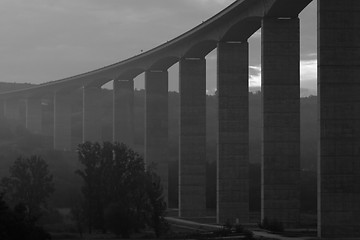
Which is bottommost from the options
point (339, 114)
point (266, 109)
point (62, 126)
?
point (339, 114)

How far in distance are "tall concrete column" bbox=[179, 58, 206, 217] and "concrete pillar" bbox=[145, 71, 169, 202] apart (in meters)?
10.7

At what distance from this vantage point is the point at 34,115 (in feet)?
465

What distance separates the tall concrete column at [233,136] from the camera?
6906cm

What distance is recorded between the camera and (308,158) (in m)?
131

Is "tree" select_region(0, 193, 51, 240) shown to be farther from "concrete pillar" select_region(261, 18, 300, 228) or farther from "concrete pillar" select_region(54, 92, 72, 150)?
"concrete pillar" select_region(54, 92, 72, 150)

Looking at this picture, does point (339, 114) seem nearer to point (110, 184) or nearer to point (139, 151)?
point (110, 184)

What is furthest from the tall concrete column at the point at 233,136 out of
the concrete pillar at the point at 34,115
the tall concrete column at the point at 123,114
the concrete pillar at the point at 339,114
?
the concrete pillar at the point at 34,115

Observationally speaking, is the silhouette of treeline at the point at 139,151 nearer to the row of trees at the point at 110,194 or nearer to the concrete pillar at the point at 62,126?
the concrete pillar at the point at 62,126

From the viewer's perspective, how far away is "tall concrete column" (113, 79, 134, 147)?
103625 mm

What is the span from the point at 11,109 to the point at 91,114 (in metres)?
50.0

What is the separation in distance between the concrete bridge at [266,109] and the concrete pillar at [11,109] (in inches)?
2290

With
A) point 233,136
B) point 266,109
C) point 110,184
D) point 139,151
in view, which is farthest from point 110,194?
point 139,151

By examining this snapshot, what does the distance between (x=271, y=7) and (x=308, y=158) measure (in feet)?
249

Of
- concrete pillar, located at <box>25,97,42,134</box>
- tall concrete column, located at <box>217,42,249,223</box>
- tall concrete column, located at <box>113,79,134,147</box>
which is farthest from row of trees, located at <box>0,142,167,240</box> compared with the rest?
concrete pillar, located at <box>25,97,42,134</box>
